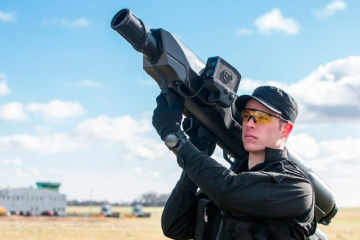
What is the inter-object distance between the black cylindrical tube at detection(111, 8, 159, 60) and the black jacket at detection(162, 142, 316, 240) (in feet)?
3.94

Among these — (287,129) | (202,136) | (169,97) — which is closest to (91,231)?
(202,136)

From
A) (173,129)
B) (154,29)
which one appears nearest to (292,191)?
(173,129)

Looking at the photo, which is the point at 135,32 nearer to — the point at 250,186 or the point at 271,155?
the point at 271,155

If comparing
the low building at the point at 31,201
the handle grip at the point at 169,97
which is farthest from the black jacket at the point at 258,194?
the low building at the point at 31,201

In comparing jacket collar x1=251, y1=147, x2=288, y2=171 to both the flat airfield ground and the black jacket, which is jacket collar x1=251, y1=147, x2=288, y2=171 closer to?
the black jacket

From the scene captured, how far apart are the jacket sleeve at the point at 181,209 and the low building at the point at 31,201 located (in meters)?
97.4

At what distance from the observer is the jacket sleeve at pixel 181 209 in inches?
165

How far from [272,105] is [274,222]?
0.94 metres

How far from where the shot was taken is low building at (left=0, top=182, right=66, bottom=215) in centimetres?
9638

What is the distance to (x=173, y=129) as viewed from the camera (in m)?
4.05

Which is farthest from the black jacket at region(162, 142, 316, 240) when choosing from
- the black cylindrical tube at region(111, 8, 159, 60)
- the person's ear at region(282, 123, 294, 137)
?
the black cylindrical tube at region(111, 8, 159, 60)

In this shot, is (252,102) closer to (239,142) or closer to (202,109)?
(202,109)

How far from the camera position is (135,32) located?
4.42 m

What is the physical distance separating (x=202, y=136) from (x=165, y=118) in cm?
99
